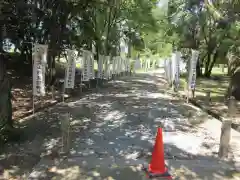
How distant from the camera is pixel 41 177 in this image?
190 inches

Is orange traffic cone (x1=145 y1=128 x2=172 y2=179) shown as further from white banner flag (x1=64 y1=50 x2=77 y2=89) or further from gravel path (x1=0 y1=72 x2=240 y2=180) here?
white banner flag (x1=64 y1=50 x2=77 y2=89)

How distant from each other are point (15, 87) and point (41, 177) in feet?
34.9

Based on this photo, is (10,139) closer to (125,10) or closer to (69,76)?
(69,76)

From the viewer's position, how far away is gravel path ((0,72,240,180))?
5090mm

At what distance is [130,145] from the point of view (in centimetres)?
659

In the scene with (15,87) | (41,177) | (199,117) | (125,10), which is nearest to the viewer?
(41,177)

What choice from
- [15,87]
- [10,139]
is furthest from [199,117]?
[15,87]

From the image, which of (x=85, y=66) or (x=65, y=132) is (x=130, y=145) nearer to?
(x=65, y=132)

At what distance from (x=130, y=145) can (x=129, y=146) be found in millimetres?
79

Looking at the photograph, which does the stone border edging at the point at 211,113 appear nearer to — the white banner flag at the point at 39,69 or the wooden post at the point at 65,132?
the wooden post at the point at 65,132

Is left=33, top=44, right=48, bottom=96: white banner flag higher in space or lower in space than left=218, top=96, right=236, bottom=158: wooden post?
higher

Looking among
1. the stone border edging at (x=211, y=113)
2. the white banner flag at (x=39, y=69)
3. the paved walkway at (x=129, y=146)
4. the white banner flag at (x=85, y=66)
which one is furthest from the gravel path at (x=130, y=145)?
the white banner flag at (x=85, y=66)

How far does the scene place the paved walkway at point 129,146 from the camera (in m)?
5.07

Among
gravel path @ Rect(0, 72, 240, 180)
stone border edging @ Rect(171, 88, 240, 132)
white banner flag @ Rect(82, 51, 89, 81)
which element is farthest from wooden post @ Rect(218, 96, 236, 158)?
white banner flag @ Rect(82, 51, 89, 81)
